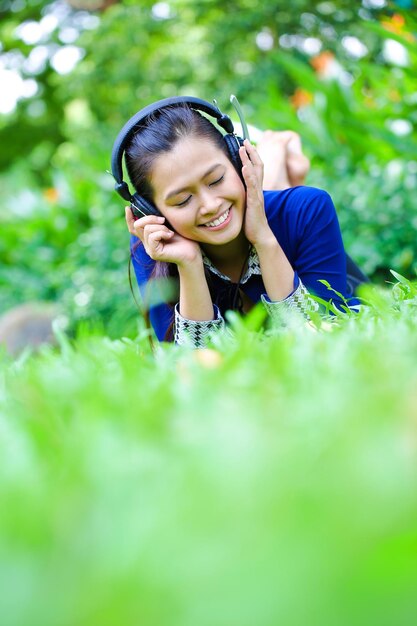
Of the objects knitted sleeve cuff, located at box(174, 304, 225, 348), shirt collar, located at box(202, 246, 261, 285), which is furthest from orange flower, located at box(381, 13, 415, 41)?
knitted sleeve cuff, located at box(174, 304, 225, 348)

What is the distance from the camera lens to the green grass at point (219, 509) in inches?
17.1

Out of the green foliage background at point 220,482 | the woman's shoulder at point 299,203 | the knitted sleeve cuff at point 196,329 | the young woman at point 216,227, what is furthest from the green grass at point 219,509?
the woman's shoulder at point 299,203

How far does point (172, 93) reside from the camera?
1035 cm

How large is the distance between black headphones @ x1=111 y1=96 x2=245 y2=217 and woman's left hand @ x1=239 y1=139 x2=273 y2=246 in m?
0.04

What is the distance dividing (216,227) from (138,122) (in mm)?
392

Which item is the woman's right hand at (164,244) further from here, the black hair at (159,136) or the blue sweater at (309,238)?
the blue sweater at (309,238)

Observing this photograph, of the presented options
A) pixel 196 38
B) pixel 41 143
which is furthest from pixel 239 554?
pixel 41 143

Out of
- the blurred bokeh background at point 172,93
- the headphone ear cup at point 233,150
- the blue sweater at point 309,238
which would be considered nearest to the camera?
the headphone ear cup at point 233,150

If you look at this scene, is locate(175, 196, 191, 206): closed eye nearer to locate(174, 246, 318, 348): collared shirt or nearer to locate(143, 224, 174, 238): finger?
locate(143, 224, 174, 238): finger

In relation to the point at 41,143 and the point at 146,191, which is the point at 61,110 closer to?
the point at 41,143

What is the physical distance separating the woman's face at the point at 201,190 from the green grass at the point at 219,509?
1.39 meters

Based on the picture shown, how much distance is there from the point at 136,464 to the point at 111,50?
10081 millimetres

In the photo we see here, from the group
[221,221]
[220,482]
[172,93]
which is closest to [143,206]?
[221,221]

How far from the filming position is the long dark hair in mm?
2133
